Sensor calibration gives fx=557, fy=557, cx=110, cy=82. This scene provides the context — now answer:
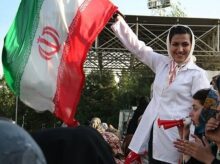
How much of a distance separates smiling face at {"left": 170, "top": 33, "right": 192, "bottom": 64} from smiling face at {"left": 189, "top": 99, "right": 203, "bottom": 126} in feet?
1.31

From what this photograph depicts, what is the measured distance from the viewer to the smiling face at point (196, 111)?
3.50 metres

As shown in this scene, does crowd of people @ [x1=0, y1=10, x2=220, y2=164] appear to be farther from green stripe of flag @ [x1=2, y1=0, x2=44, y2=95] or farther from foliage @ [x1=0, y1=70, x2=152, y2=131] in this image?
foliage @ [x1=0, y1=70, x2=152, y2=131]

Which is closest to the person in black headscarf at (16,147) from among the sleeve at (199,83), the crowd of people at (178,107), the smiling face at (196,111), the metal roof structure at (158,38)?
the crowd of people at (178,107)

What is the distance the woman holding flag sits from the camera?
3.83 meters

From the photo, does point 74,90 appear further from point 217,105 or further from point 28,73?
point 217,105

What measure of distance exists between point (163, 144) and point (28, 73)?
1.36 m

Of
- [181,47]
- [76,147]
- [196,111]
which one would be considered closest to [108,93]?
[181,47]

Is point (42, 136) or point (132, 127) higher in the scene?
point (42, 136)

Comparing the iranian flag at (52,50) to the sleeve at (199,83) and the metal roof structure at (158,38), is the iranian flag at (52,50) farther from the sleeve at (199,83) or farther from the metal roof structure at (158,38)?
the metal roof structure at (158,38)

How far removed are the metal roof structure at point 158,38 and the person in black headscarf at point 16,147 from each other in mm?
17527

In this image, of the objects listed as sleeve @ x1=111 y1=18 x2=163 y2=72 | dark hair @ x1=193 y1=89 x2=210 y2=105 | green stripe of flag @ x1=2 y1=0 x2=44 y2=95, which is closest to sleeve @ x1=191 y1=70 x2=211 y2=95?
dark hair @ x1=193 y1=89 x2=210 y2=105

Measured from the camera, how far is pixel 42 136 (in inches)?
85.7

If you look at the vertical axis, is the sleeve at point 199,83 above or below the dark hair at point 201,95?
above

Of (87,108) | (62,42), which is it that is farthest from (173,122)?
(87,108)
